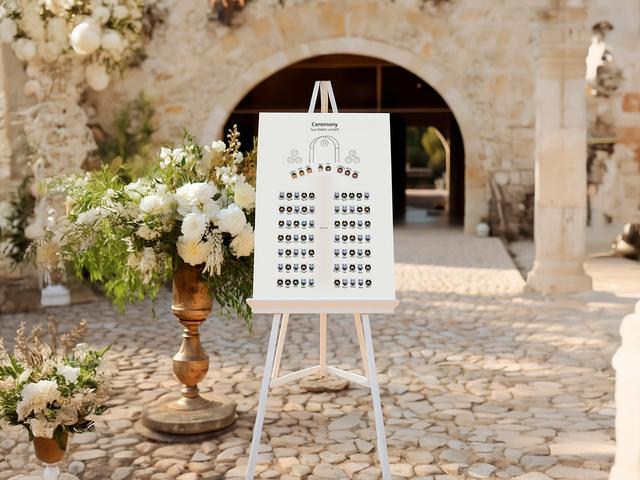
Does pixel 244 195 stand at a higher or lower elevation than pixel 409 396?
higher

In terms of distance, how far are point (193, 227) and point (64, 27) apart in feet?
17.3

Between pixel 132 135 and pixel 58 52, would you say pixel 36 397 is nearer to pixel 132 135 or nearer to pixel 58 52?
pixel 58 52

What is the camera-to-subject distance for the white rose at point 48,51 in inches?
309

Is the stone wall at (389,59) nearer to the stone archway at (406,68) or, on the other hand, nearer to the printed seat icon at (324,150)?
the stone archway at (406,68)

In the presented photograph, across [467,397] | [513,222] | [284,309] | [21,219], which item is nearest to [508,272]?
[513,222]

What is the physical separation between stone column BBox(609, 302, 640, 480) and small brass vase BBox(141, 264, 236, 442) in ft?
6.22

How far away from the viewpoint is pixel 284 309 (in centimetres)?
303

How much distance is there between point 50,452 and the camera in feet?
9.67

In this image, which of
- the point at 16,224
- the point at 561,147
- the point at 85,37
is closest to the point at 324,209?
the point at 561,147

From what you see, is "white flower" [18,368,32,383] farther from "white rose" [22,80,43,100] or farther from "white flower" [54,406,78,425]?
"white rose" [22,80,43,100]

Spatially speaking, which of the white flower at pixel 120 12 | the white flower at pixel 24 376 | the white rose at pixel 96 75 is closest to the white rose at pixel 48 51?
the white flower at pixel 120 12

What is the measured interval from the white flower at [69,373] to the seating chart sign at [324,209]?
28.4 inches

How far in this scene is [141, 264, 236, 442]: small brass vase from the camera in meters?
3.64

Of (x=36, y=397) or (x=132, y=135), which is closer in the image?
(x=36, y=397)
